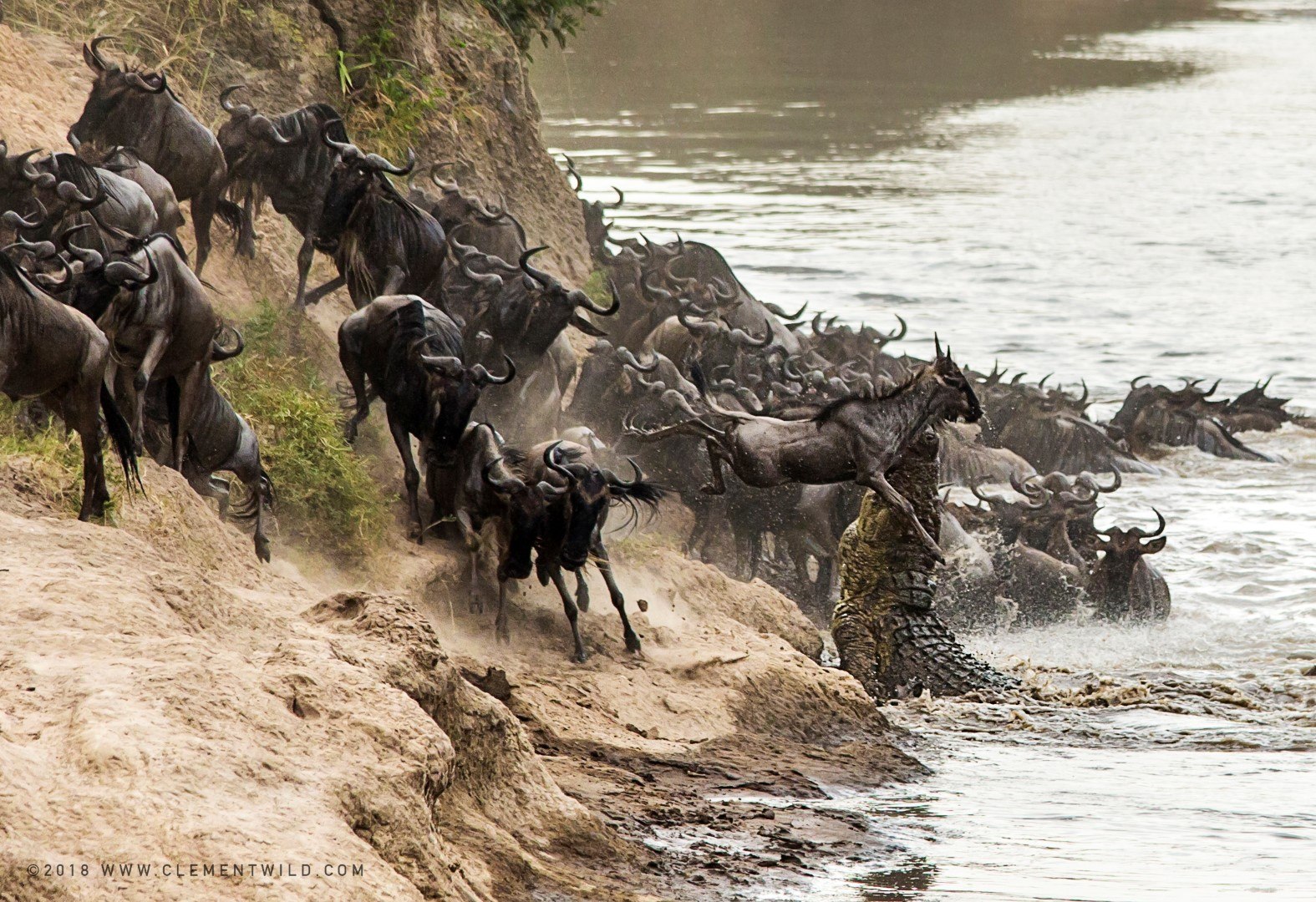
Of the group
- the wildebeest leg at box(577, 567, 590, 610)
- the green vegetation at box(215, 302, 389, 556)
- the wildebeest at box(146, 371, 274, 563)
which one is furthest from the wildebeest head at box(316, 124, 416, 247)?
the wildebeest leg at box(577, 567, 590, 610)

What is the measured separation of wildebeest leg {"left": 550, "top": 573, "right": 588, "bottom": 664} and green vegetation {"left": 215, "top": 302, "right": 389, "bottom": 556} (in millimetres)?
1032

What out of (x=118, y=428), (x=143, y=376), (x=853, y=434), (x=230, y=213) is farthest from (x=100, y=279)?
(x=853, y=434)

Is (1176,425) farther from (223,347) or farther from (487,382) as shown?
(223,347)

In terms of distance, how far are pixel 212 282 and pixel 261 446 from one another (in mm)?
1952

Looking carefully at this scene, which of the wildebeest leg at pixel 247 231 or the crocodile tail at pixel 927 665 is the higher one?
the wildebeest leg at pixel 247 231

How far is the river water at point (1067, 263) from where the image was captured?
6.96 m

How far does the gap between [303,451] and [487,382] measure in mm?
1236

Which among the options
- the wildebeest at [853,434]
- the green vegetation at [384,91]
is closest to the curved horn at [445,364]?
the wildebeest at [853,434]

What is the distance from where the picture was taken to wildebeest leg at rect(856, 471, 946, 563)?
9531mm

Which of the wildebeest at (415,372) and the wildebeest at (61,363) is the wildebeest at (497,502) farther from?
the wildebeest at (61,363)

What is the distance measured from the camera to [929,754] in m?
8.34

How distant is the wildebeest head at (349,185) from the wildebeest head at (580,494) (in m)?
2.54

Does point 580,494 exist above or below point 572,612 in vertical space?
above

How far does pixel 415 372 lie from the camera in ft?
29.5
